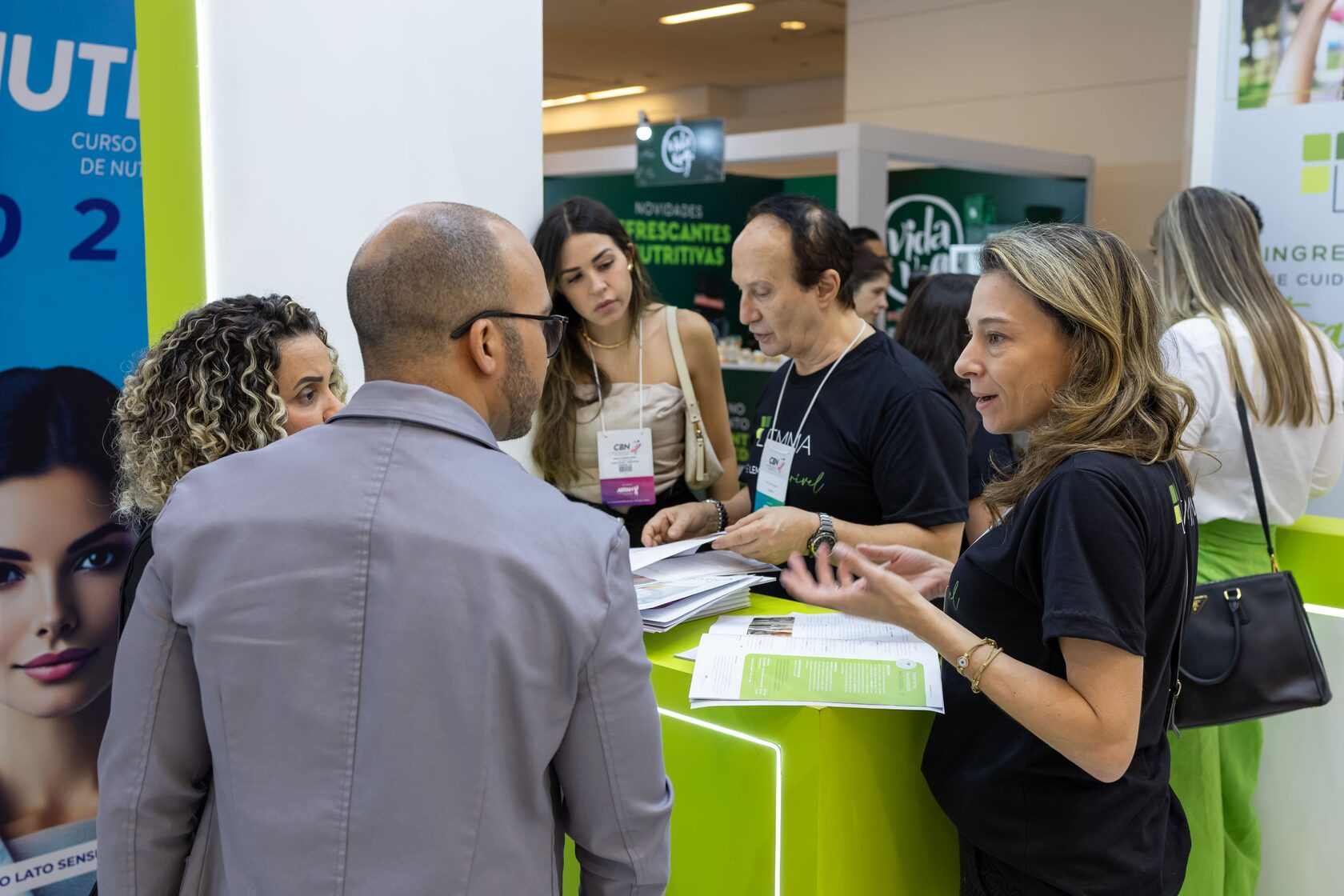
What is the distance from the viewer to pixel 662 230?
5801 mm

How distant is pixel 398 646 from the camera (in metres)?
1.03

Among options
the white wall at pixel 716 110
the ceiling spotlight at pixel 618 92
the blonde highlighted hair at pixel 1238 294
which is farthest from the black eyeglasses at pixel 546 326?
the ceiling spotlight at pixel 618 92

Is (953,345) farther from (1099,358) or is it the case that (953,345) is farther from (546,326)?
(546,326)

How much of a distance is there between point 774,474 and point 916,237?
3.49 metres

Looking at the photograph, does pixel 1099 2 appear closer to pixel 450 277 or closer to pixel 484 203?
pixel 484 203

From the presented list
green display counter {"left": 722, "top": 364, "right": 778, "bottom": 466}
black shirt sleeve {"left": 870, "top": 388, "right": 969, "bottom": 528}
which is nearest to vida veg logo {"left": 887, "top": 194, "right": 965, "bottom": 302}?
green display counter {"left": 722, "top": 364, "right": 778, "bottom": 466}

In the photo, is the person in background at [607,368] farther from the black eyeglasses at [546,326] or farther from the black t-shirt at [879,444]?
the black eyeglasses at [546,326]

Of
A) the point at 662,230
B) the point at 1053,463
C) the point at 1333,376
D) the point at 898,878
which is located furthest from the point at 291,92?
the point at 662,230

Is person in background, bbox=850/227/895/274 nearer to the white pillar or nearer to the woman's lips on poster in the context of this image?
the white pillar

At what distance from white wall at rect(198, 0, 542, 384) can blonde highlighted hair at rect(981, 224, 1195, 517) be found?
144cm

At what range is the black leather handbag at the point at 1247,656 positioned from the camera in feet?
6.42

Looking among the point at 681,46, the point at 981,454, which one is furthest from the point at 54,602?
the point at 681,46

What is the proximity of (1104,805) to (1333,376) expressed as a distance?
5.83 feet

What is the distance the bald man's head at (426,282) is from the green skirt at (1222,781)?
1557 millimetres
